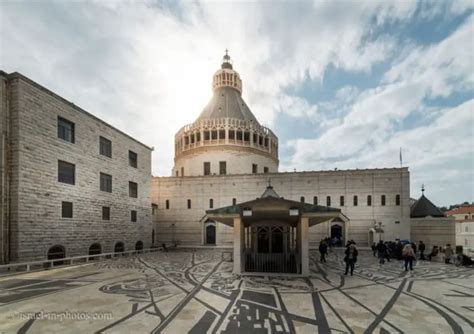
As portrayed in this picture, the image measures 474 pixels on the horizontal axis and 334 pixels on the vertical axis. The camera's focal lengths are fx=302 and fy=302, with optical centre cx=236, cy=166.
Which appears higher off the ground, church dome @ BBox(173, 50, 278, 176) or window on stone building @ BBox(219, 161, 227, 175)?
church dome @ BBox(173, 50, 278, 176)

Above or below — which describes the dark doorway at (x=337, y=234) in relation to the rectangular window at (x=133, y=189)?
A: below

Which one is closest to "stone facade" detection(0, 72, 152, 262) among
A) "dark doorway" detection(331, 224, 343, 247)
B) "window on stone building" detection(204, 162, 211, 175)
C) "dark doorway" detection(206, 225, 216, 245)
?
"dark doorway" detection(206, 225, 216, 245)

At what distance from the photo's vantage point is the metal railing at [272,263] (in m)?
16.8

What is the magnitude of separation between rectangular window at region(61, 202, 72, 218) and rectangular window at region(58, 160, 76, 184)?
182 centimetres

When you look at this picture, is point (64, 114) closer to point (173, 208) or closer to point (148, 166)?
point (148, 166)

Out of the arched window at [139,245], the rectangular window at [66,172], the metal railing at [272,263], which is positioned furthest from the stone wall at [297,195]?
the metal railing at [272,263]

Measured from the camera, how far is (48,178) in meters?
22.6

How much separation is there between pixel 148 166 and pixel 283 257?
2575 centimetres

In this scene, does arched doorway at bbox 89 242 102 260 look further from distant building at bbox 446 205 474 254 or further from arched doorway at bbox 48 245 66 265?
distant building at bbox 446 205 474 254

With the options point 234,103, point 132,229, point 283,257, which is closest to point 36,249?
point 132,229

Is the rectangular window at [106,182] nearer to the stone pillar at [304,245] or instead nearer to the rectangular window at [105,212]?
the rectangular window at [105,212]

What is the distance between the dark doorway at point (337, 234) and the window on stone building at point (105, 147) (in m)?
27.5

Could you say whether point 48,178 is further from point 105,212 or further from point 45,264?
point 105,212

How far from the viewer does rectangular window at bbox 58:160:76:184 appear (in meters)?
24.1
